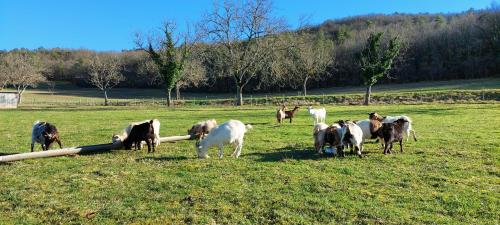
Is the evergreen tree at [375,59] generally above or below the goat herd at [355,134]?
above

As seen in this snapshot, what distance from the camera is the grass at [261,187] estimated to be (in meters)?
8.70

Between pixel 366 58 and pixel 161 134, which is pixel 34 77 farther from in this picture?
pixel 161 134

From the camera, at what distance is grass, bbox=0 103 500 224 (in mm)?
8695

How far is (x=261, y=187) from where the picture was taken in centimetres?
1062

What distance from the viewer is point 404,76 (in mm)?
105938

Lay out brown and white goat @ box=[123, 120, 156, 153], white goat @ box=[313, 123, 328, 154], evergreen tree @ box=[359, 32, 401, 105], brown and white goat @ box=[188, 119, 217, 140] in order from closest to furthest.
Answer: white goat @ box=[313, 123, 328, 154], brown and white goat @ box=[123, 120, 156, 153], brown and white goat @ box=[188, 119, 217, 140], evergreen tree @ box=[359, 32, 401, 105]

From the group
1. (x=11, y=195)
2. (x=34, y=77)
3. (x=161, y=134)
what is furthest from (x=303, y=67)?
(x=11, y=195)

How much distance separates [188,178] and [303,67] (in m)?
78.8

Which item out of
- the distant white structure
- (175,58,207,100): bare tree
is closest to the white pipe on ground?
the distant white structure

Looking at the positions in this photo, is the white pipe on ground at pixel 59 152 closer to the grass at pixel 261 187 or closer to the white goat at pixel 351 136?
the grass at pixel 261 187

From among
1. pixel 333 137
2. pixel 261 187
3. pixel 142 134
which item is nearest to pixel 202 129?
pixel 142 134

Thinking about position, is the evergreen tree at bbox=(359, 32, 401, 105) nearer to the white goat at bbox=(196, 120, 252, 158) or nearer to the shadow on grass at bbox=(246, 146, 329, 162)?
the shadow on grass at bbox=(246, 146, 329, 162)

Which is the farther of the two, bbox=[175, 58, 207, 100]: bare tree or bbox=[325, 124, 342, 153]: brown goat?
bbox=[175, 58, 207, 100]: bare tree

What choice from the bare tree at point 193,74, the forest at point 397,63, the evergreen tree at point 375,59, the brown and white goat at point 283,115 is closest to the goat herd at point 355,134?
the brown and white goat at point 283,115
